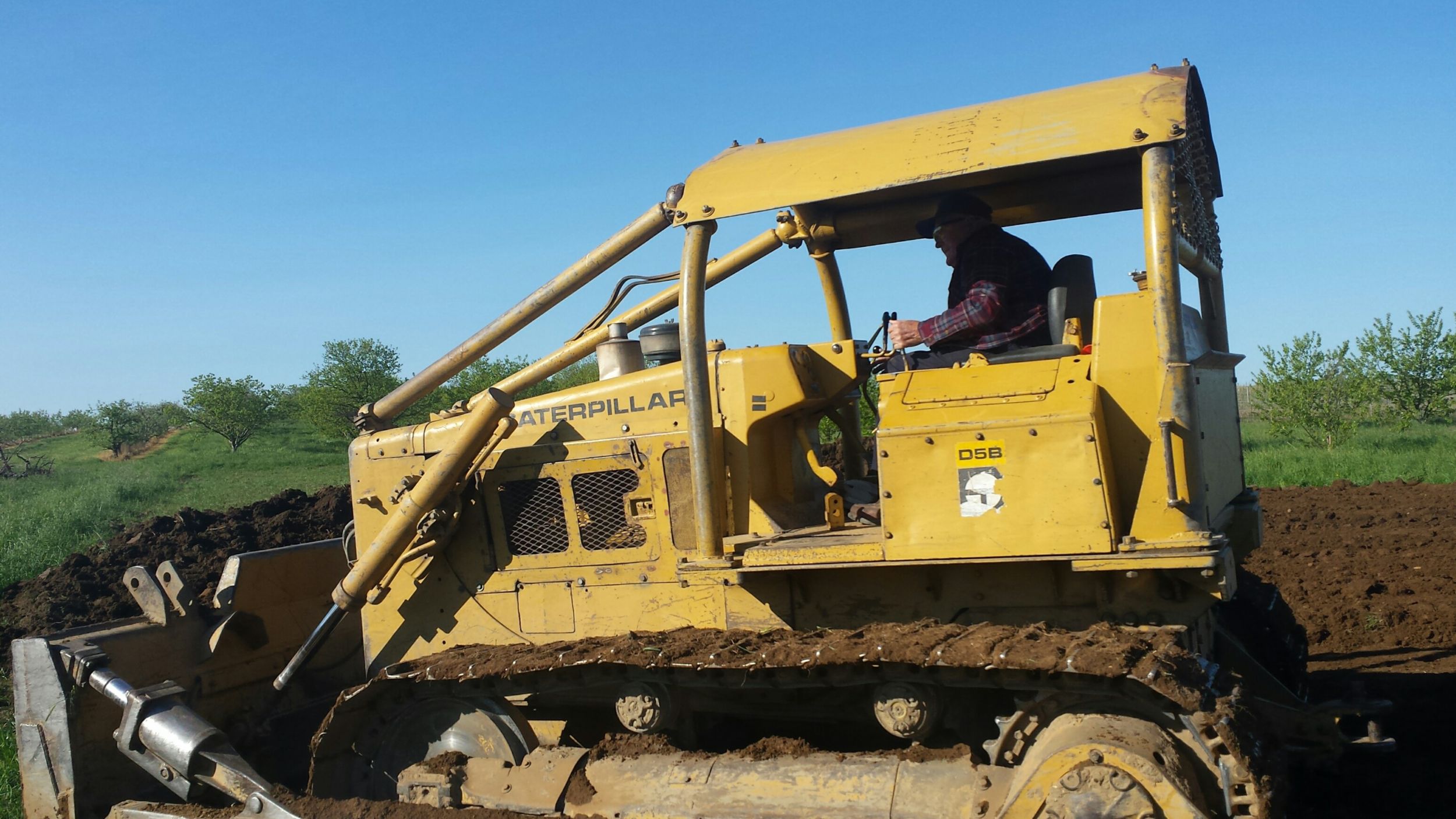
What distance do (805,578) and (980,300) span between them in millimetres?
1502

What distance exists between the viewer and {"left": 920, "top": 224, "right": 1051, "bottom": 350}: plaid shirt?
502 cm

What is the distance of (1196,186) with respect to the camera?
4730 millimetres

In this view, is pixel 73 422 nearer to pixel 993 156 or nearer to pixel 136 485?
pixel 136 485

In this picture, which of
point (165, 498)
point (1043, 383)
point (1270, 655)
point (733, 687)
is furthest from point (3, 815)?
point (165, 498)

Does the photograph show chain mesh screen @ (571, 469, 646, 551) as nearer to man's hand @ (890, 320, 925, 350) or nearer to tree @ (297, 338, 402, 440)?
man's hand @ (890, 320, 925, 350)

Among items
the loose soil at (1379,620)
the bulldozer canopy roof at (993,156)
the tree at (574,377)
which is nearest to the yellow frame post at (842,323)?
the bulldozer canopy roof at (993,156)

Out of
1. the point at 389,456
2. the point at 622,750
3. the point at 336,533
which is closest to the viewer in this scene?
the point at 622,750

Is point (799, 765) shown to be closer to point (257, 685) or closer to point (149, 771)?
point (149, 771)

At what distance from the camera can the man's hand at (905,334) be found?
5199 millimetres

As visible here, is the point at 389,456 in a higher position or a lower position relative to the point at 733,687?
higher

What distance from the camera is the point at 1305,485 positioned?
22.4 metres

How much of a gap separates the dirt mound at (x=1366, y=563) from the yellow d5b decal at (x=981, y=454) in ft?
20.4

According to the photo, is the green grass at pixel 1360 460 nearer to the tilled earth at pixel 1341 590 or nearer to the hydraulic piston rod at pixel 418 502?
the tilled earth at pixel 1341 590

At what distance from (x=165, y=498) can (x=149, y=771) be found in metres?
21.7
